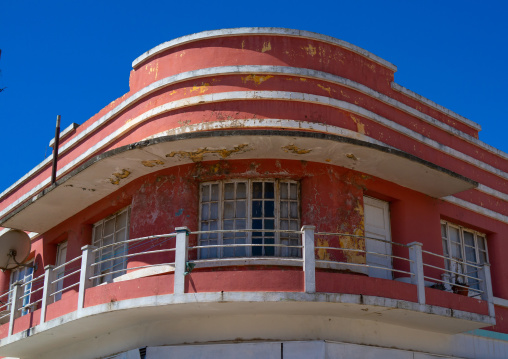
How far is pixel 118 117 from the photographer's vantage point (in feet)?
58.2

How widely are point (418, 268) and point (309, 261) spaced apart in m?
2.40

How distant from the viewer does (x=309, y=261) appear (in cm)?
1349

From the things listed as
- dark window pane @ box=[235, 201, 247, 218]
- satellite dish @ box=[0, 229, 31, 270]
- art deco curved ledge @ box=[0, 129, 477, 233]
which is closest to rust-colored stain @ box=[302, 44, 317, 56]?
art deco curved ledge @ box=[0, 129, 477, 233]

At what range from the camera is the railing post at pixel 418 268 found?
14.5m

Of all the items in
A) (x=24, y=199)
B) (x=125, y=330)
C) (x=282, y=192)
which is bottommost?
(x=125, y=330)

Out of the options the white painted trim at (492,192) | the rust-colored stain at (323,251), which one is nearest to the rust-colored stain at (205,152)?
the rust-colored stain at (323,251)

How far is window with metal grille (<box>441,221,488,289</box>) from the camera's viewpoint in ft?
58.5

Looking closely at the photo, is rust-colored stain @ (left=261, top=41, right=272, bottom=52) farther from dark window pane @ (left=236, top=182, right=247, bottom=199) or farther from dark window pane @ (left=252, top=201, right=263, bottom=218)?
dark window pane @ (left=252, top=201, right=263, bottom=218)

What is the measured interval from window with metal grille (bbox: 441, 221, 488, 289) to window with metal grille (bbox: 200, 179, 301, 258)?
4.35m

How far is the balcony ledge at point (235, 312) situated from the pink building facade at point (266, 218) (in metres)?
0.04

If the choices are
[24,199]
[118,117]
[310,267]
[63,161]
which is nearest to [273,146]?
[310,267]

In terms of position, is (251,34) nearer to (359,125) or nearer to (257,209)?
(359,125)

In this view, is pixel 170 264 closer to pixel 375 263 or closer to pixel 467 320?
pixel 375 263

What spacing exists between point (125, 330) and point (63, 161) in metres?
6.31
